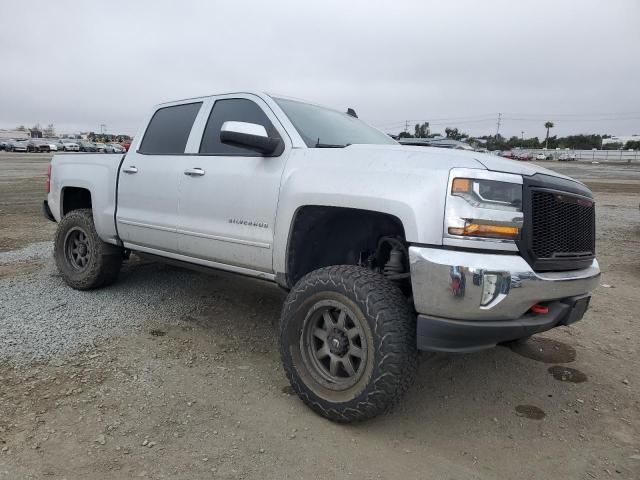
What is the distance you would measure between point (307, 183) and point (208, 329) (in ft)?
6.00

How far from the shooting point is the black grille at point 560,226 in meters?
2.71

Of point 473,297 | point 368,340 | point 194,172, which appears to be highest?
point 194,172

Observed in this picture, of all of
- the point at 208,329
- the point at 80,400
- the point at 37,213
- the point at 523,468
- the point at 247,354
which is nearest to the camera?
the point at 523,468

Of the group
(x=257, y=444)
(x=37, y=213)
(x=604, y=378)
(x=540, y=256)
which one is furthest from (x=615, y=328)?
(x=37, y=213)

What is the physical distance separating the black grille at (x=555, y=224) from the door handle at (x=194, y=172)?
91.6 inches

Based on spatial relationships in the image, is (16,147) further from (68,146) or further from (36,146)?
(68,146)

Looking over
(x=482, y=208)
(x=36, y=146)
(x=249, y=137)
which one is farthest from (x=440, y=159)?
(x=36, y=146)

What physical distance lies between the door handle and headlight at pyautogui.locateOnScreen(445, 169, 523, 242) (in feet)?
6.70

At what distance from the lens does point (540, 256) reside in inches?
107

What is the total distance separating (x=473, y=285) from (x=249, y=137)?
1.67 metres

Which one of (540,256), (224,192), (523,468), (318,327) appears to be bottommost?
(523,468)

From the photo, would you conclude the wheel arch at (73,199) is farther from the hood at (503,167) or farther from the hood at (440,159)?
the hood at (503,167)

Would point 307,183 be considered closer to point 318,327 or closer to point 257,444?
point 318,327

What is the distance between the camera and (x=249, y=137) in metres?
3.24
